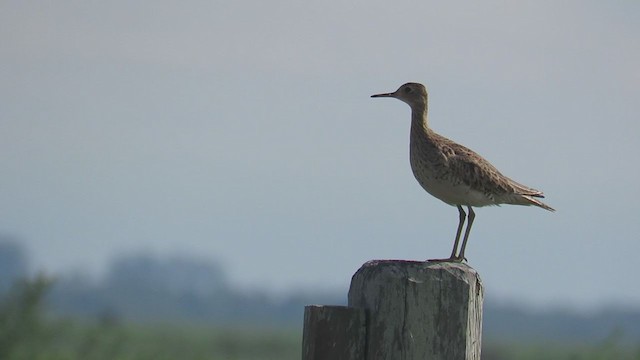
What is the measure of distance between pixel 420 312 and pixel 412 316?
0.14 ft

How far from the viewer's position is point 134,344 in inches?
1693

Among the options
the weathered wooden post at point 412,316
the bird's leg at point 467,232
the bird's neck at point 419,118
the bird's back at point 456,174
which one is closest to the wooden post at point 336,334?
the weathered wooden post at point 412,316

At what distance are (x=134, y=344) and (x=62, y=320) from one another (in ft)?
25.5

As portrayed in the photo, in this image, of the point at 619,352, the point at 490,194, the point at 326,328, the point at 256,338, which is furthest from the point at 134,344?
the point at 256,338

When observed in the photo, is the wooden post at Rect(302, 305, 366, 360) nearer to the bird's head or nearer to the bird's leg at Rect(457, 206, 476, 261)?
the bird's leg at Rect(457, 206, 476, 261)

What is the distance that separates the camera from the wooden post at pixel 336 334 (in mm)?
6691

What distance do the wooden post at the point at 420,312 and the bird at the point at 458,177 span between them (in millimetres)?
3052

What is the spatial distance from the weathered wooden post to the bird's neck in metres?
4.16

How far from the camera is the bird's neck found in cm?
1085

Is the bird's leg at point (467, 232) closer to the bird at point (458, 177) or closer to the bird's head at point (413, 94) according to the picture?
the bird at point (458, 177)

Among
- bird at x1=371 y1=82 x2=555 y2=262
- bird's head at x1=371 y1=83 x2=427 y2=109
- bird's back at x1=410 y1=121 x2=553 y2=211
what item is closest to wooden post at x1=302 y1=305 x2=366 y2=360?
bird at x1=371 y1=82 x2=555 y2=262

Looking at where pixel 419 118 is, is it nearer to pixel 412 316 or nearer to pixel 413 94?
pixel 413 94

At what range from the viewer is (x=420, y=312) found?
260 inches

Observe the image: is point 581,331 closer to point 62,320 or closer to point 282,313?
point 282,313
